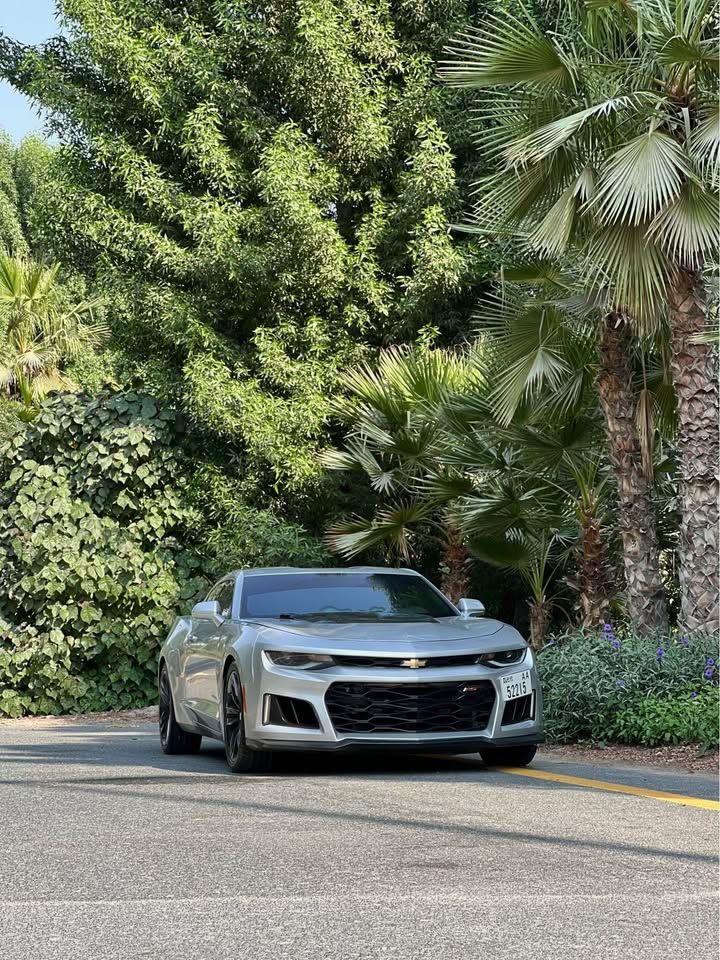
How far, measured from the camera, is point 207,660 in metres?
10.5

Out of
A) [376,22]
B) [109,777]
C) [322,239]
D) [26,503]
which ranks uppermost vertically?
[376,22]

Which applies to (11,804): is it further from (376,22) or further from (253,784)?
(376,22)

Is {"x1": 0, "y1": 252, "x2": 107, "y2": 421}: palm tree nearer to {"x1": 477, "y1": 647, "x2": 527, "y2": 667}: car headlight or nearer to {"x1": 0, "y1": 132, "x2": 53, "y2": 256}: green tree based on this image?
{"x1": 0, "y1": 132, "x2": 53, "y2": 256}: green tree

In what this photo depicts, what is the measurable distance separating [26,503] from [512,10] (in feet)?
30.8

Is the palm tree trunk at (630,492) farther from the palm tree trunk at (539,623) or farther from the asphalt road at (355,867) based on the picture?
the asphalt road at (355,867)

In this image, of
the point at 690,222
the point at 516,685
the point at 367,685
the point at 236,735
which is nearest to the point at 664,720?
the point at 516,685

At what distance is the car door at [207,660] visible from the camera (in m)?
10.2

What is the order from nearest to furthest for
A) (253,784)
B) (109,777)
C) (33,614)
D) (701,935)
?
(701,935) < (253,784) < (109,777) < (33,614)

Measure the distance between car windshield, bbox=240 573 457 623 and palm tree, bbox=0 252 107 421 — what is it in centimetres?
1966

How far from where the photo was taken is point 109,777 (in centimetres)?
977

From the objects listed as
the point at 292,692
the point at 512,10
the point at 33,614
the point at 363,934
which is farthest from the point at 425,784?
the point at 512,10

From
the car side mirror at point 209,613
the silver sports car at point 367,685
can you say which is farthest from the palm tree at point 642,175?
the car side mirror at point 209,613

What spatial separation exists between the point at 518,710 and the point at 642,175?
16.2 ft

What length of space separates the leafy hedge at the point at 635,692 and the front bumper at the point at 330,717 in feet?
6.25
